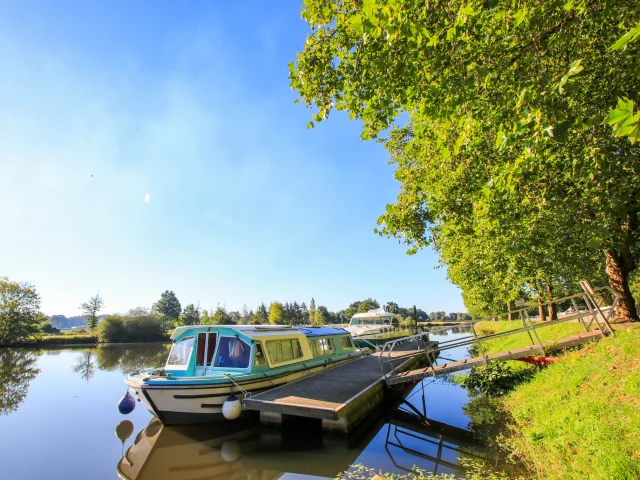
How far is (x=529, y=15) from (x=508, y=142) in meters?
2.45

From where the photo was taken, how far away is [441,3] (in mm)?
4707

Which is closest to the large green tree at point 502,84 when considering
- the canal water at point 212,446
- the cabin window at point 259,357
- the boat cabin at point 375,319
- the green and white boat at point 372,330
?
the canal water at point 212,446

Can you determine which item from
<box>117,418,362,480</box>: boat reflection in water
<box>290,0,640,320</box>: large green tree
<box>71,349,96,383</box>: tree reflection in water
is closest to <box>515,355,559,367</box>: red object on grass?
<box>290,0,640,320</box>: large green tree

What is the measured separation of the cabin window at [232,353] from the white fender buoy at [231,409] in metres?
1.67

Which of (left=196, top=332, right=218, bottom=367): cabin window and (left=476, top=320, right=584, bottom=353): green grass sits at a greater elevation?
(left=196, top=332, right=218, bottom=367): cabin window

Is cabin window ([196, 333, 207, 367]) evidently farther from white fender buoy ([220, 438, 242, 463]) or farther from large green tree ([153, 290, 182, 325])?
large green tree ([153, 290, 182, 325])

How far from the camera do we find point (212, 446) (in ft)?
31.4

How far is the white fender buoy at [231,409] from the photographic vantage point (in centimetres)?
1016

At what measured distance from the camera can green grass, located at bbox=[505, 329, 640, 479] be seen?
5023 millimetres

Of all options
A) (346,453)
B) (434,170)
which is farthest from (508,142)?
(346,453)

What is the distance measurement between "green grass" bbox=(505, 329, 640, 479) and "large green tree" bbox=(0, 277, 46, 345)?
2542 inches

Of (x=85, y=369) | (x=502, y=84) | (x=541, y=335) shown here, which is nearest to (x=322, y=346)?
(x=541, y=335)

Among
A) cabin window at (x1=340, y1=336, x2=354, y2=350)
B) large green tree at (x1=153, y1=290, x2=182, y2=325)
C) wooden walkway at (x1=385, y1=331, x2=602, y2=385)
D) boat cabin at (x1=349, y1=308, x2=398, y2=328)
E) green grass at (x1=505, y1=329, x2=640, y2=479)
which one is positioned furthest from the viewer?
large green tree at (x1=153, y1=290, x2=182, y2=325)

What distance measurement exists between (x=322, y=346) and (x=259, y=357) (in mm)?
5966
